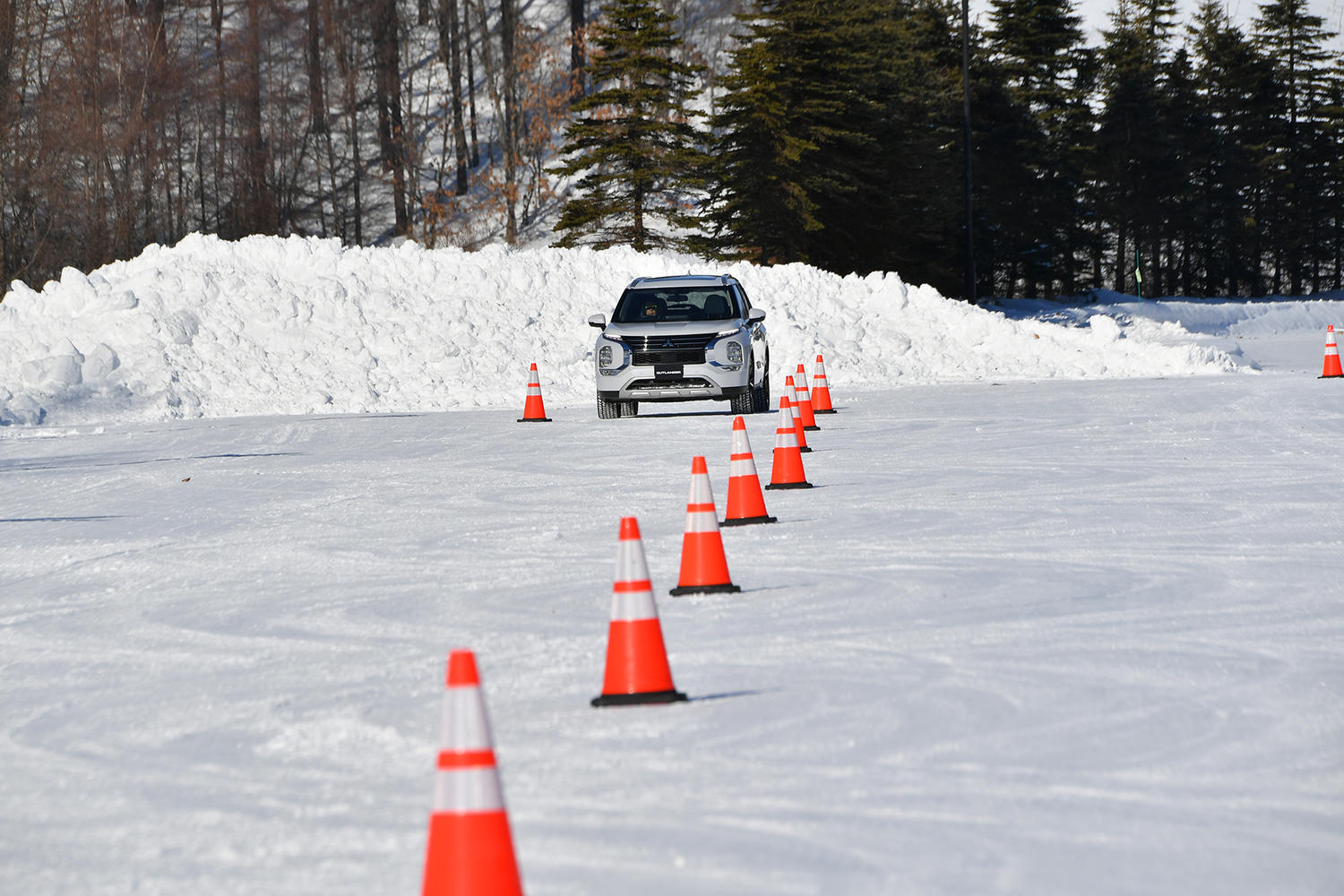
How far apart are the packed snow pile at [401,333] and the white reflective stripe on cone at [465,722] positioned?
24.3 metres

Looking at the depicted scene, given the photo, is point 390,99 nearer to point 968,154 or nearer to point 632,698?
point 968,154

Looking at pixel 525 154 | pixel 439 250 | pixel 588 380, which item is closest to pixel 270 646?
pixel 588 380

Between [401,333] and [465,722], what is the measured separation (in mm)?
28874

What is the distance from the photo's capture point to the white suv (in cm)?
2189

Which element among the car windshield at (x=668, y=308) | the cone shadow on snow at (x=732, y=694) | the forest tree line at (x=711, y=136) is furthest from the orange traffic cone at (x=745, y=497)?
the forest tree line at (x=711, y=136)

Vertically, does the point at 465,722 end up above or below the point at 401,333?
below

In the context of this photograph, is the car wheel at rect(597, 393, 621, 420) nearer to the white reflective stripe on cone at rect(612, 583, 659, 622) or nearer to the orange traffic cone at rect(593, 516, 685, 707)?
the orange traffic cone at rect(593, 516, 685, 707)

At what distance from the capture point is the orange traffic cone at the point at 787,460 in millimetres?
→ 13281

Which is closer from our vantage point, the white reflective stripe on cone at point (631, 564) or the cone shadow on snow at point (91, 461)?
the white reflective stripe on cone at point (631, 564)

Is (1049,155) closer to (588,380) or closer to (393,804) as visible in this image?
(588,380)

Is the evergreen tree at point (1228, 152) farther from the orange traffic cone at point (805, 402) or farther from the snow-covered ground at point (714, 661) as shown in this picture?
the snow-covered ground at point (714, 661)

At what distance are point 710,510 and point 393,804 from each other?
354 centimetres

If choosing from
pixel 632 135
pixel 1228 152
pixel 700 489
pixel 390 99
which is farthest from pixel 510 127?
pixel 700 489

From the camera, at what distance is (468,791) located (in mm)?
3596
